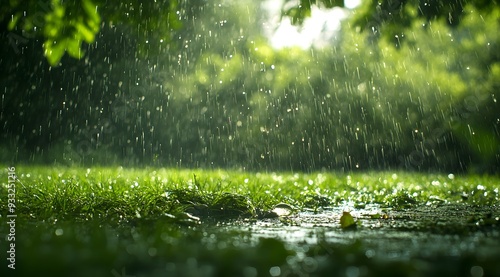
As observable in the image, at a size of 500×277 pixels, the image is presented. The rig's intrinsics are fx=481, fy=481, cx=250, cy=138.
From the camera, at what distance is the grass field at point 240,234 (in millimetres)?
1800

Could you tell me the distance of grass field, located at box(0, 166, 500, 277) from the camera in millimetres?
1800

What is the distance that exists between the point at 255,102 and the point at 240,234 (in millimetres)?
19131

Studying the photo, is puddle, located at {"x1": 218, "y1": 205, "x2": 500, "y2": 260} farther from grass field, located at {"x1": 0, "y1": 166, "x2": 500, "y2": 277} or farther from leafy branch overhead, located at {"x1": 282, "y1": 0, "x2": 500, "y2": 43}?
leafy branch overhead, located at {"x1": 282, "y1": 0, "x2": 500, "y2": 43}

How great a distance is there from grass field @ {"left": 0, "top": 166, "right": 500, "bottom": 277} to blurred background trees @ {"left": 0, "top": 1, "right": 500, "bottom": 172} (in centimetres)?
1015

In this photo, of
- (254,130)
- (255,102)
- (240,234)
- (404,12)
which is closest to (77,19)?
(240,234)

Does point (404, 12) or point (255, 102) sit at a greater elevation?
point (255, 102)

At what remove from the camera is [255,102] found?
22109mm

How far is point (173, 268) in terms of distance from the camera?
1.79 m

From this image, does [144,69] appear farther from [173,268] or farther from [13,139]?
[173,268]

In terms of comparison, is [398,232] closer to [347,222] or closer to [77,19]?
[347,222]

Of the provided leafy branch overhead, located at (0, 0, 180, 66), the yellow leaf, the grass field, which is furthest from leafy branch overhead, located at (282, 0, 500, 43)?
the yellow leaf

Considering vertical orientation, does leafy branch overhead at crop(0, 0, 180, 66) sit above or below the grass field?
above

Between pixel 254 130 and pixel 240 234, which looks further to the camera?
pixel 254 130

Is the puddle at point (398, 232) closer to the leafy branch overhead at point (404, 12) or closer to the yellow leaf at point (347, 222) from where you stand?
the yellow leaf at point (347, 222)
